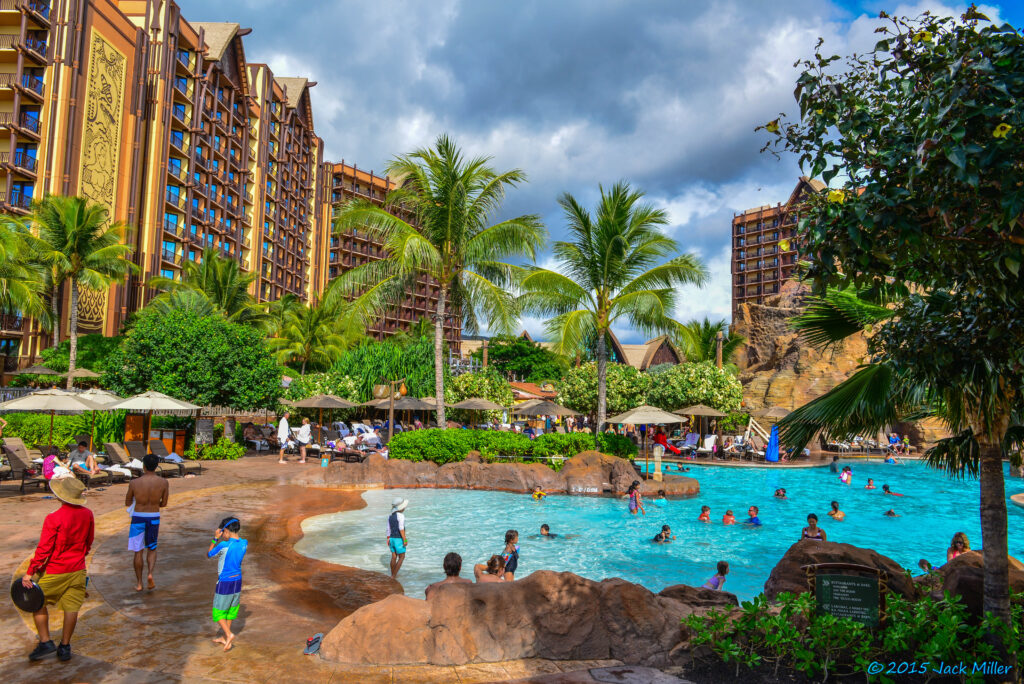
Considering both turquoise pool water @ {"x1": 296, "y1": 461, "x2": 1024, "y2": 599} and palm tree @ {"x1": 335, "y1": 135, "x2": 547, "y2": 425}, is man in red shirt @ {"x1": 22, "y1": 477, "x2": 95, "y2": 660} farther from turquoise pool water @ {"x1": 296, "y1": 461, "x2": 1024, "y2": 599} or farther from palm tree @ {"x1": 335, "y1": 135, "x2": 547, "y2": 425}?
palm tree @ {"x1": 335, "y1": 135, "x2": 547, "y2": 425}

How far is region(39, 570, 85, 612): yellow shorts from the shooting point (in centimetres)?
472

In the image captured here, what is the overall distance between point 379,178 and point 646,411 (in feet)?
212

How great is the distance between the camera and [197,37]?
40.8 m

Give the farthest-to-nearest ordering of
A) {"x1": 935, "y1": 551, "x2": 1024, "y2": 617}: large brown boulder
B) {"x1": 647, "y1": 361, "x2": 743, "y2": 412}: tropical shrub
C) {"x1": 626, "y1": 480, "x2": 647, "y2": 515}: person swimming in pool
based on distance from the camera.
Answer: {"x1": 647, "y1": 361, "x2": 743, "y2": 412}: tropical shrub
{"x1": 626, "y1": 480, "x2": 647, "y2": 515}: person swimming in pool
{"x1": 935, "y1": 551, "x2": 1024, "y2": 617}: large brown boulder

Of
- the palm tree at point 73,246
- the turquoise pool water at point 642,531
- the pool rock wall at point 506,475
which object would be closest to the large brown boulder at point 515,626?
the turquoise pool water at point 642,531

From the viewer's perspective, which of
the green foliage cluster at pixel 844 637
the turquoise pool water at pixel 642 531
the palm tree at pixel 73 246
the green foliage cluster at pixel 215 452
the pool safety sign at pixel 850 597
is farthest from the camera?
the palm tree at pixel 73 246

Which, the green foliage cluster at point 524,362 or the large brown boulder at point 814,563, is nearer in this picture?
the large brown boulder at point 814,563

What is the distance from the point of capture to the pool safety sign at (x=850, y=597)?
188 inches

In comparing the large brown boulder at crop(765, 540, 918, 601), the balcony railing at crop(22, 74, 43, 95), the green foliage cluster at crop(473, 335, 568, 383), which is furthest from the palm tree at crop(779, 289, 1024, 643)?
the green foliage cluster at crop(473, 335, 568, 383)

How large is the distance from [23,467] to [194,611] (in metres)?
8.26

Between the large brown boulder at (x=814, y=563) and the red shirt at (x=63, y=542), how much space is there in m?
6.19

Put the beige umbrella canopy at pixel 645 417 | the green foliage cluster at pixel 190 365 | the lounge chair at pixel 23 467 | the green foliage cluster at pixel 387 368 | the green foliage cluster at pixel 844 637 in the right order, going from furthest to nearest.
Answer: the green foliage cluster at pixel 387 368 → the beige umbrella canopy at pixel 645 417 → the green foliage cluster at pixel 190 365 → the lounge chair at pixel 23 467 → the green foliage cluster at pixel 844 637

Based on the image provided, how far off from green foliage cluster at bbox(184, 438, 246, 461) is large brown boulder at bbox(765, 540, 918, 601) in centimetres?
1670

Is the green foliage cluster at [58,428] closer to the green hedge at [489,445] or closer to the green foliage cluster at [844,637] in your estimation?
the green hedge at [489,445]
